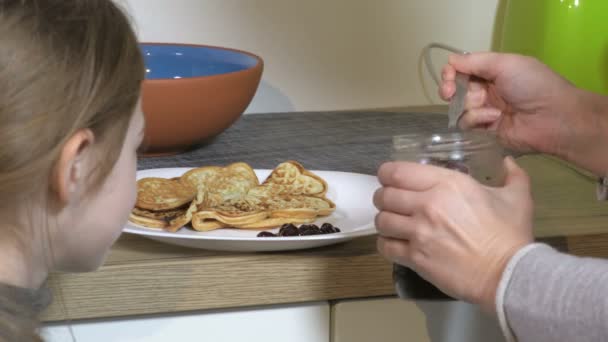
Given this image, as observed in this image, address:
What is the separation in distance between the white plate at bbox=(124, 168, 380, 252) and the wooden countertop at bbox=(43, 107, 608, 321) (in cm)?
1

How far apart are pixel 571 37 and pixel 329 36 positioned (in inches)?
17.0

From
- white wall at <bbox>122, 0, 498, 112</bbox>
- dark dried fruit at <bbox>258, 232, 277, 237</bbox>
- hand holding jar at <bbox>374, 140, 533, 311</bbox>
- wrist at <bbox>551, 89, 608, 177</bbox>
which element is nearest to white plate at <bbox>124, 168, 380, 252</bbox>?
dark dried fruit at <bbox>258, 232, 277, 237</bbox>

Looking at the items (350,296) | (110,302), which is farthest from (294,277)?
(110,302)

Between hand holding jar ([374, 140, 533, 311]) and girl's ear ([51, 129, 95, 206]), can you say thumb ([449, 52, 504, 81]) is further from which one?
girl's ear ([51, 129, 95, 206])

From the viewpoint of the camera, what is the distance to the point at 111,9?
0.64 metres

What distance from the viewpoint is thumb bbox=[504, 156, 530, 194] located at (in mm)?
725

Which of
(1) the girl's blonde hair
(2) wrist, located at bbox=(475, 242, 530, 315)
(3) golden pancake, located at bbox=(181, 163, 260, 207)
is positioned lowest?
(3) golden pancake, located at bbox=(181, 163, 260, 207)

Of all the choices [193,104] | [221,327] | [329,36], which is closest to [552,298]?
[221,327]

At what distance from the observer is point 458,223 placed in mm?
703

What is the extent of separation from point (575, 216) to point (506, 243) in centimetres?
30

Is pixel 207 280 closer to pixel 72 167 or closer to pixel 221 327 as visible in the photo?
pixel 221 327

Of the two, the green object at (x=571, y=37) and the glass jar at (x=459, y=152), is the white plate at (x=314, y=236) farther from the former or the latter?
the green object at (x=571, y=37)

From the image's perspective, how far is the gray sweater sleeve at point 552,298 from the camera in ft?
2.03

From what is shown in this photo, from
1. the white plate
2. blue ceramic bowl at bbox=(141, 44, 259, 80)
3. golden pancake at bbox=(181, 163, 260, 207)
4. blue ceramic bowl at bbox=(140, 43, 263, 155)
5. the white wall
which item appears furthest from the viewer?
the white wall
